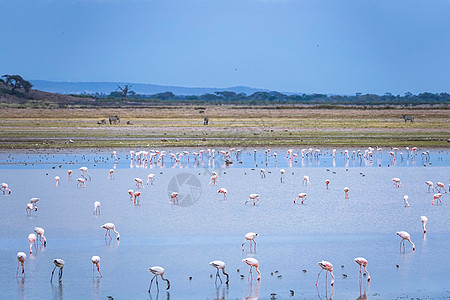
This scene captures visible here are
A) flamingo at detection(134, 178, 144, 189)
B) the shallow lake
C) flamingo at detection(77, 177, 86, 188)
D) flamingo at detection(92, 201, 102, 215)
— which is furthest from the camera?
flamingo at detection(77, 177, 86, 188)

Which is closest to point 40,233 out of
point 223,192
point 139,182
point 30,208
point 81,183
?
point 30,208

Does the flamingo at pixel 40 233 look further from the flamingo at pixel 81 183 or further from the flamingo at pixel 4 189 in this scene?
the flamingo at pixel 81 183

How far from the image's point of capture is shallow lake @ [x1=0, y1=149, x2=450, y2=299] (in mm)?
8508

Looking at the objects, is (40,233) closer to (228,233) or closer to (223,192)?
(228,233)

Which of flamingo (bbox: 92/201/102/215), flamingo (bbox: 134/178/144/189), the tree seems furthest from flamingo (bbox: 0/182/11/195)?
the tree

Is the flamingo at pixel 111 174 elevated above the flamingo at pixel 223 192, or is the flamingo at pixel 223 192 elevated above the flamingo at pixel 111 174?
the flamingo at pixel 111 174

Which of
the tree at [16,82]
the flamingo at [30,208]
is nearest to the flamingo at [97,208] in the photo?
the flamingo at [30,208]

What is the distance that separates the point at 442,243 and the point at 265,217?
3.64 metres

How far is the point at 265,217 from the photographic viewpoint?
13.1 m

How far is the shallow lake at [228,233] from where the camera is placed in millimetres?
8508

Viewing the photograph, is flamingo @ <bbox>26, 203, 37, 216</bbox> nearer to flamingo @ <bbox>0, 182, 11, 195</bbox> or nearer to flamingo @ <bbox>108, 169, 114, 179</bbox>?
flamingo @ <bbox>0, 182, 11, 195</bbox>

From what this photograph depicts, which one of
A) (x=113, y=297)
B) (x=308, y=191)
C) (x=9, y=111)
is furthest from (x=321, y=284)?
(x=9, y=111)

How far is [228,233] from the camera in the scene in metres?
11.6

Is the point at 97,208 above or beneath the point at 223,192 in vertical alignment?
beneath
